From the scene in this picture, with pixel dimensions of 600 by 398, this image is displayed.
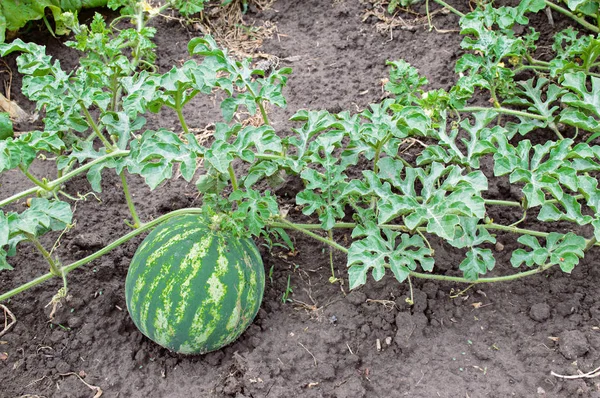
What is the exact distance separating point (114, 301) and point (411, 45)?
7.63ft

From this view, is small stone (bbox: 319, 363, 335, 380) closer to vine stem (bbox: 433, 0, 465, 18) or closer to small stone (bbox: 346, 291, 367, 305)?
small stone (bbox: 346, 291, 367, 305)

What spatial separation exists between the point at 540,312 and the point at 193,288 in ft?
4.96

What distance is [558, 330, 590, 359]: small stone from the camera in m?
2.58

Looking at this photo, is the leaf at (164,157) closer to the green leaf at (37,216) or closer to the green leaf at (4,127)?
the green leaf at (37,216)

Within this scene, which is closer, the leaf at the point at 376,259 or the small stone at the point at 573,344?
the leaf at the point at 376,259

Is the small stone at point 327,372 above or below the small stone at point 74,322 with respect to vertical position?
above

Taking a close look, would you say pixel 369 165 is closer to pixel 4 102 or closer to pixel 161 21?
pixel 161 21

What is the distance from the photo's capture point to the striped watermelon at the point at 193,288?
2.52 meters

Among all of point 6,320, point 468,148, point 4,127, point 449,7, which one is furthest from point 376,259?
point 4,127

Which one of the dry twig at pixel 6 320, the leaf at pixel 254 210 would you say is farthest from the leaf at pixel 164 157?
the dry twig at pixel 6 320

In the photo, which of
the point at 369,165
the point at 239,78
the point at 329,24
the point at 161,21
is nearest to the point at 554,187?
the point at 369,165

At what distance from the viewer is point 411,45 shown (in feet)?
12.8

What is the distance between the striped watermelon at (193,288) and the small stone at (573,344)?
1.30 meters

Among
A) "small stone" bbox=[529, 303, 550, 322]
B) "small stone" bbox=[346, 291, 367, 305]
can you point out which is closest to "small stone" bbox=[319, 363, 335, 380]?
"small stone" bbox=[346, 291, 367, 305]
